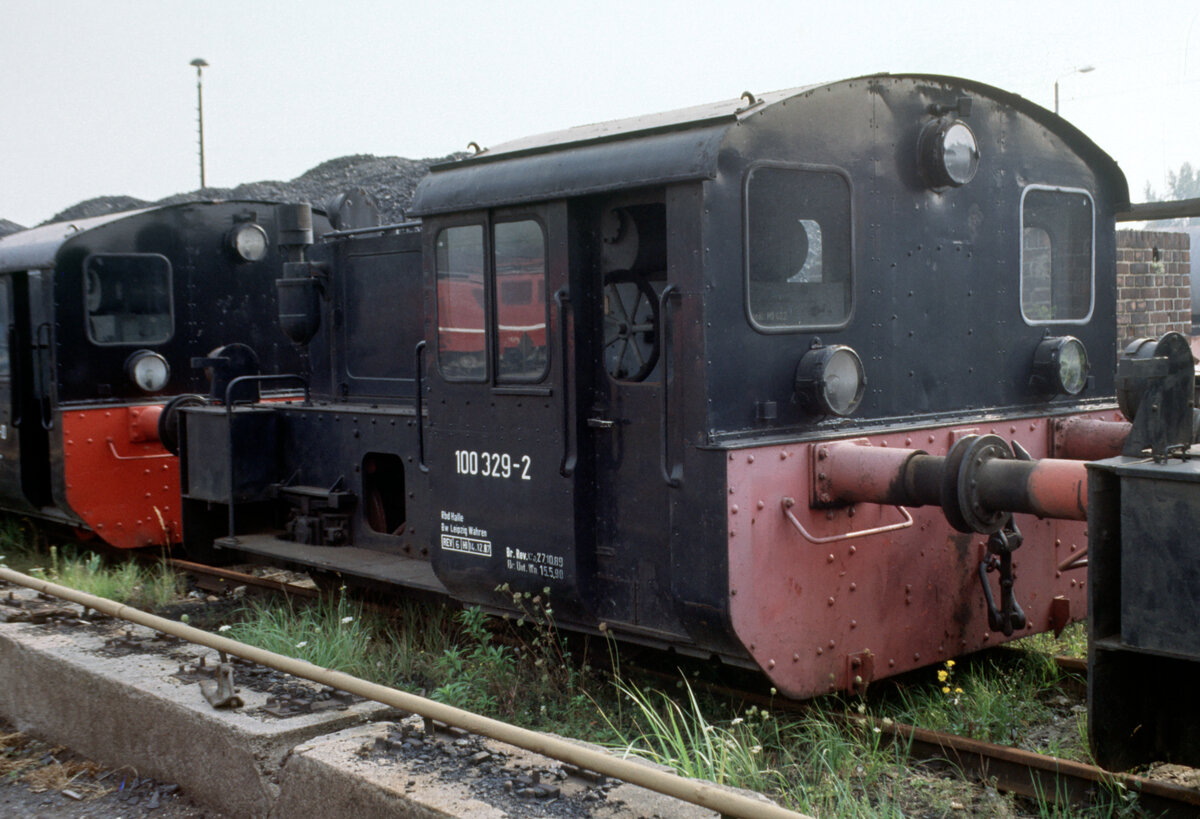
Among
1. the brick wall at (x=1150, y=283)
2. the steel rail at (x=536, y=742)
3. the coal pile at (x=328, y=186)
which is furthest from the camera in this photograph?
the coal pile at (x=328, y=186)

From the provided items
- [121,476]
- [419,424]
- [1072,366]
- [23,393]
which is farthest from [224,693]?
[23,393]

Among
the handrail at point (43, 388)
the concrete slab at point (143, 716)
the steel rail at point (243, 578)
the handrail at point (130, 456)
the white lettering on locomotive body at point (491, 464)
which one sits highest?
the handrail at point (43, 388)

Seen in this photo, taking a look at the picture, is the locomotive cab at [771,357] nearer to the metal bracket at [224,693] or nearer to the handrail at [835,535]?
the handrail at [835,535]

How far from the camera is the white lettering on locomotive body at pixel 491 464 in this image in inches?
221

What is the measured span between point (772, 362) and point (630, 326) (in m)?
0.69

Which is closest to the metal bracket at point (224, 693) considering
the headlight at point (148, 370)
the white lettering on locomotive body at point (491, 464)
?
the white lettering on locomotive body at point (491, 464)

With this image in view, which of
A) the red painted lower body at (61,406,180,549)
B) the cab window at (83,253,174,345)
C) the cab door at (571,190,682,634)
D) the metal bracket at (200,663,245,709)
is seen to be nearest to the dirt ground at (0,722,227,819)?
the metal bracket at (200,663,245,709)

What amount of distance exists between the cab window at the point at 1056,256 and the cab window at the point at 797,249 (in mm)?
1360

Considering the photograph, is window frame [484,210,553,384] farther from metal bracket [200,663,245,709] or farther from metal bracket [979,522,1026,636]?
metal bracket [979,522,1026,636]

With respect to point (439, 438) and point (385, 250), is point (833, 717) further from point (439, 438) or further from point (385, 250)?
point (385, 250)

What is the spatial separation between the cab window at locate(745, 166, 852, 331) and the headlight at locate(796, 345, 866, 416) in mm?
171

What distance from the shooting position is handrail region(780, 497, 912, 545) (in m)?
4.84

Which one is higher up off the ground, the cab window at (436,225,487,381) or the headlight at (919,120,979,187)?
the headlight at (919,120,979,187)

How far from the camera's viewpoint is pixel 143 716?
4496 mm
